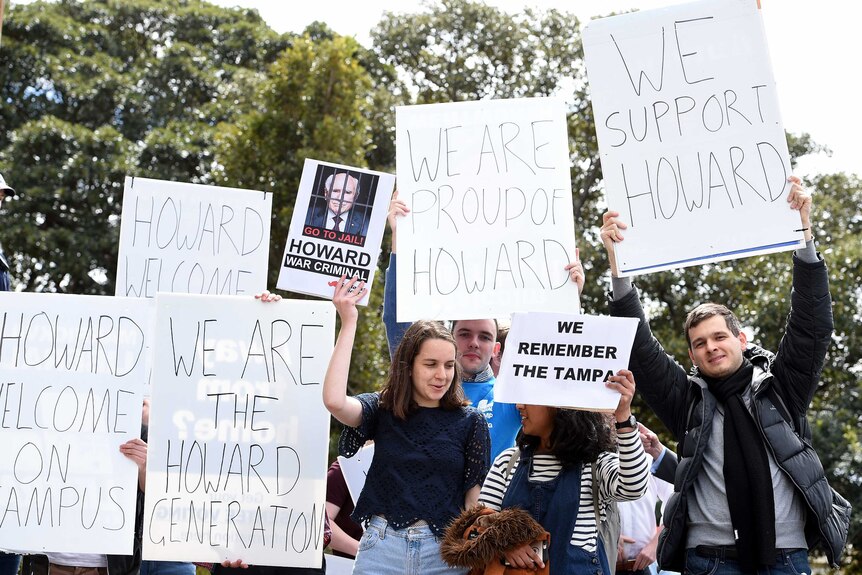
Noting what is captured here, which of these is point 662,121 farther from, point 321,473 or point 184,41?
point 184,41

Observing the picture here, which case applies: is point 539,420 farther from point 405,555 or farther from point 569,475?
point 405,555

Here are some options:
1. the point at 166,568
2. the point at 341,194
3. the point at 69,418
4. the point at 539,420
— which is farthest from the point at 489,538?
the point at 341,194

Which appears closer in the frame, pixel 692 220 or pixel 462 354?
pixel 692 220

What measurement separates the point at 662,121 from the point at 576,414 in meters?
1.35

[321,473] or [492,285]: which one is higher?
[492,285]

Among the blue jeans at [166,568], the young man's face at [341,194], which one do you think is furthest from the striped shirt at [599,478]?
the young man's face at [341,194]

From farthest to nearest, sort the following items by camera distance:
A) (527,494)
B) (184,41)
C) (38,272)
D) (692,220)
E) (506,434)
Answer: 1. (184,41)
2. (38,272)
3. (506,434)
4. (692,220)
5. (527,494)

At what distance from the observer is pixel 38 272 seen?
1667cm

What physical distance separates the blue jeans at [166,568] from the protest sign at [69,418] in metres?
0.35

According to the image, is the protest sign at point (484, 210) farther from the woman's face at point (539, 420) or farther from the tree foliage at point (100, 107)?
the tree foliage at point (100, 107)

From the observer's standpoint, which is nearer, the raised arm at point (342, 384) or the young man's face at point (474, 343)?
the raised arm at point (342, 384)

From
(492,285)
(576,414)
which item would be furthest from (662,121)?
(576,414)

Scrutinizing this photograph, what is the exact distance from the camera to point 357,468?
187 inches

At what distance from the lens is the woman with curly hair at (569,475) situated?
3.50 metres
